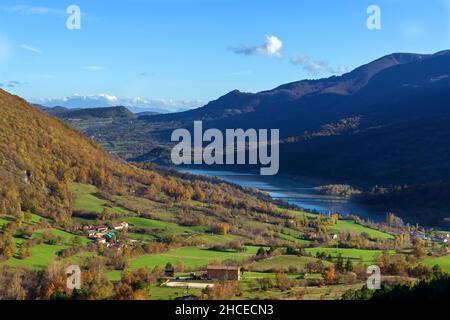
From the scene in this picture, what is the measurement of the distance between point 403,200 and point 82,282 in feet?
195

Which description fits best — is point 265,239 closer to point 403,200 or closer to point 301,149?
point 403,200

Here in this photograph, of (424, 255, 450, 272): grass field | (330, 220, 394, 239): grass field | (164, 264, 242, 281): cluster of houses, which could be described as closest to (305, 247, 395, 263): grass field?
Answer: (424, 255, 450, 272): grass field

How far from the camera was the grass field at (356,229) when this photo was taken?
49.6 metres

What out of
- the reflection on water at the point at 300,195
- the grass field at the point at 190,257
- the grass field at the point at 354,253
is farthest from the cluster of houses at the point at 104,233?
the reflection on water at the point at 300,195

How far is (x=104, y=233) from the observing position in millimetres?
41469

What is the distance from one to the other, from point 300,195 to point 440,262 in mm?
50230

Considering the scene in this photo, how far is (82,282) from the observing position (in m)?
25.4

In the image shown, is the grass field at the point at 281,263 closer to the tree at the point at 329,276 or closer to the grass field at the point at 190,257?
the grass field at the point at 190,257

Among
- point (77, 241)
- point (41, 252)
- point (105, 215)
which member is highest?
point (105, 215)

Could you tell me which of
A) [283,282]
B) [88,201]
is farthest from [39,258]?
[88,201]

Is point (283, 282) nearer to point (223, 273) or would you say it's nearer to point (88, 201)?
point (223, 273)

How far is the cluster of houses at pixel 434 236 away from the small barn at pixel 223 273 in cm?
2666

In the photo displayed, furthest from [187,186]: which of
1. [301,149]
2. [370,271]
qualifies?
[301,149]
